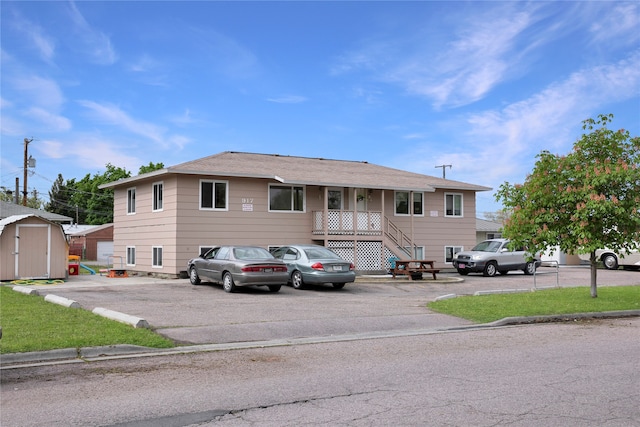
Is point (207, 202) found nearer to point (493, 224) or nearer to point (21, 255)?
point (21, 255)

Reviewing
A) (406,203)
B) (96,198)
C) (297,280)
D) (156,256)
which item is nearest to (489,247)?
(406,203)

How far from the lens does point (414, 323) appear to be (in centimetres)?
1294

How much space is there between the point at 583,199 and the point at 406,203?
15440 millimetres

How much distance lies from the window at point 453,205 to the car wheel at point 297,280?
44.5 ft

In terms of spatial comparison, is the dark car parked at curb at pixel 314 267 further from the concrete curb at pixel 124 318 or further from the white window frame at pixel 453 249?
the white window frame at pixel 453 249

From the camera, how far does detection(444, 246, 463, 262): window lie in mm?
31478

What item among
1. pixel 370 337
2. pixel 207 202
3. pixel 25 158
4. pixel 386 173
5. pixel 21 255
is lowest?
pixel 370 337

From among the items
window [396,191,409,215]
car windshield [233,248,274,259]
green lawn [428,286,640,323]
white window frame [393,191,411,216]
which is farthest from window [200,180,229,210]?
green lawn [428,286,640,323]

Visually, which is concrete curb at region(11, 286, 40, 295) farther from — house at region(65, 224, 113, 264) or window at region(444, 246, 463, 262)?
house at region(65, 224, 113, 264)

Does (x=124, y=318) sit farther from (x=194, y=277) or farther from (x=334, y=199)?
(x=334, y=199)

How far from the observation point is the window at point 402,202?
3023 cm

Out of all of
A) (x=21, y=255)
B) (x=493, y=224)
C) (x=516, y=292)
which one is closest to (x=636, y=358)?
(x=516, y=292)

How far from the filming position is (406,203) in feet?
100.0

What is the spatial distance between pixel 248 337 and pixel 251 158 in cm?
1930
